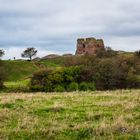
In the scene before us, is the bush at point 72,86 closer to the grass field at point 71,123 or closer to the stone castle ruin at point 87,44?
the grass field at point 71,123

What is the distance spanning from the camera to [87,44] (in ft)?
545

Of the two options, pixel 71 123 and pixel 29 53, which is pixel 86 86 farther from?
pixel 29 53

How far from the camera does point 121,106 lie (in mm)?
22266

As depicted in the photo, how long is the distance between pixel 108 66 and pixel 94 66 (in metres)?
2.69

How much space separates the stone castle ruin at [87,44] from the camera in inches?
6409

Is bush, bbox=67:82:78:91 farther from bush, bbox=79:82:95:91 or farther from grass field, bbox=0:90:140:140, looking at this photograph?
grass field, bbox=0:90:140:140

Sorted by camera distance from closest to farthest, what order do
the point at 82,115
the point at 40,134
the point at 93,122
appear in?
the point at 40,134 → the point at 93,122 → the point at 82,115

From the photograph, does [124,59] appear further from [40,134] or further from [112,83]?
[40,134]

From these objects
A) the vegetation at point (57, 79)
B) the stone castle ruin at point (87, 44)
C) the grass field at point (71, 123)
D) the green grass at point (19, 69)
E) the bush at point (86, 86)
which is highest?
the stone castle ruin at point (87, 44)

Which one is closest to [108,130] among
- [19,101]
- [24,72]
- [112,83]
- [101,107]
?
[101,107]

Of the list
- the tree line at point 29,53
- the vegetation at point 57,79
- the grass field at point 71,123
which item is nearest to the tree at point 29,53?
the tree line at point 29,53

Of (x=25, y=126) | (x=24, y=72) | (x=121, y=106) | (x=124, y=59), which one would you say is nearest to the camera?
(x=25, y=126)

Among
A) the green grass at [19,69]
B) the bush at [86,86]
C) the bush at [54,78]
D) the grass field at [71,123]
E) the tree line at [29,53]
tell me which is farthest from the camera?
the tree line at [29,53]

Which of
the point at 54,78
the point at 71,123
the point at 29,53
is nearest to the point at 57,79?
the point at 54,78
